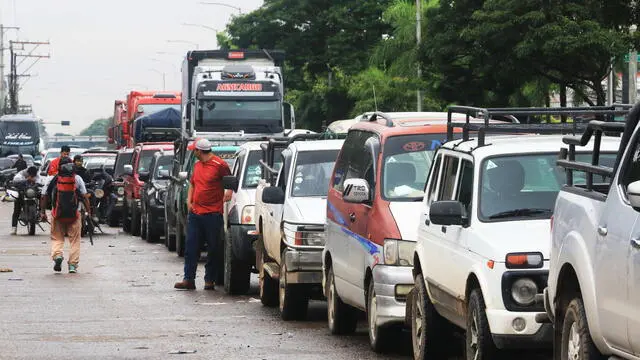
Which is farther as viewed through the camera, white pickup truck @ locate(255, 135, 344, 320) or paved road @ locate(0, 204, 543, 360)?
white pickup truck @ locate(255, 135, 344, 320)

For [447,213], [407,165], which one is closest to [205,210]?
[407,165]

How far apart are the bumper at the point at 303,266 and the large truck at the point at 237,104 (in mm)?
22767

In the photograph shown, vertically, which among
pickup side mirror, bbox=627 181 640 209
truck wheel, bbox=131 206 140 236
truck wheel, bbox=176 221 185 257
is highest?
pickup side mirror, bbox=627 181 640 209

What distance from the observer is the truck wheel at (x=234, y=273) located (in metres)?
18.8

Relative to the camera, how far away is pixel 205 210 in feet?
64.6

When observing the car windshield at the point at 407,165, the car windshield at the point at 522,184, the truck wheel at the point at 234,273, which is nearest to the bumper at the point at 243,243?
the truck wheel at the point at 234,273

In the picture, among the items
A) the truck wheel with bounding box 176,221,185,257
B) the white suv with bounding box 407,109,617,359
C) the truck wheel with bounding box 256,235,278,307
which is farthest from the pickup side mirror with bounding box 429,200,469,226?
the truck wheel with bounding box 176,221,185,257

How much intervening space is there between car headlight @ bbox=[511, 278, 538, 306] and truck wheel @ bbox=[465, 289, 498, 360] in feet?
0.85

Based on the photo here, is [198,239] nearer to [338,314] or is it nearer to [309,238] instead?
[309,238]

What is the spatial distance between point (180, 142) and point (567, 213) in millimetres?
Answer: 20799

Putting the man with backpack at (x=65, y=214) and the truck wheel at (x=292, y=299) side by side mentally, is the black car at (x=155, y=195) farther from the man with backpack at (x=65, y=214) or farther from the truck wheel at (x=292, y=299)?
the truck wheel at (x=292, y=299)

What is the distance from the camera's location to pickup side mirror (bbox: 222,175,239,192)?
19.0 metres

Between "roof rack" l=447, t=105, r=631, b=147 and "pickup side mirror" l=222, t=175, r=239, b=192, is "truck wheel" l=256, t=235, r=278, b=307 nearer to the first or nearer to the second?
"pickup side mirror" l=222, t=175, r=239, b=192

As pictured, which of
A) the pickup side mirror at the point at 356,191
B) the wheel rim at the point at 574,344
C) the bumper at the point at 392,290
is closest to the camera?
the wheel rim at the point at 574,344
